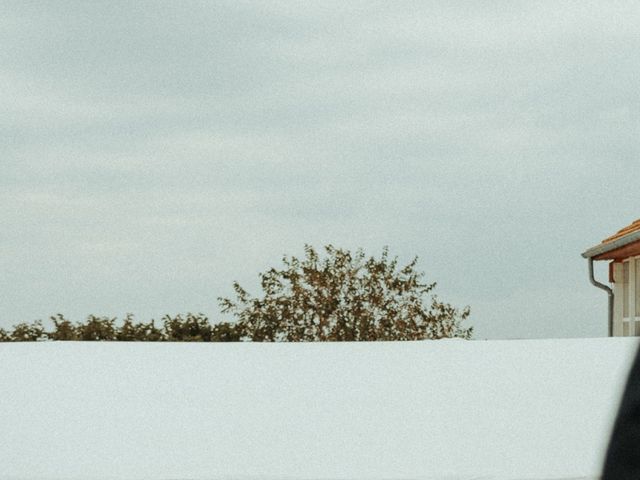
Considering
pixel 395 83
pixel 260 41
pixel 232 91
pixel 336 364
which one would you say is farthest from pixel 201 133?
pixel 336 364

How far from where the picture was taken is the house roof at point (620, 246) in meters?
9.47

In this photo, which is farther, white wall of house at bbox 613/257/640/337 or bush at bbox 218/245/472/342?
bush at bbox 218/245/472/342

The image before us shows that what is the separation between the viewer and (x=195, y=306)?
9.88 meters

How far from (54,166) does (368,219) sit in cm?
459

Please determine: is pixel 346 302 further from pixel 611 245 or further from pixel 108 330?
pixel 108 330

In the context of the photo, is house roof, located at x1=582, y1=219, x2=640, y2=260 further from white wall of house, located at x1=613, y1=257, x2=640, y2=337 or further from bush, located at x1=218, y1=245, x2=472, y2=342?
bush, located at x1=218, y1=245, x2=472, y2=342

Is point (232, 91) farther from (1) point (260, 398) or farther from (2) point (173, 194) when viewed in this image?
(1) point (260, 398)

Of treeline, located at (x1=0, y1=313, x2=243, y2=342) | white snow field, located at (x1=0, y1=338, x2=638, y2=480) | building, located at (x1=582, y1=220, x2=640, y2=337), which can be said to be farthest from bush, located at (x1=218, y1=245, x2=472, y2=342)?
white snow field, located at (x1=0, y1=338, x2=638, y2=480)

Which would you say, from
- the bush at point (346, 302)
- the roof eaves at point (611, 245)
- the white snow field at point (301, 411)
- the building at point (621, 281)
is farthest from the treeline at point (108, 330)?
the white snow field at point (301, 411)

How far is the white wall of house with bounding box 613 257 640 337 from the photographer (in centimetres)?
1087

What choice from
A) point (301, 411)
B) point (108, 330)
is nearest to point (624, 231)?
point (108, 330)

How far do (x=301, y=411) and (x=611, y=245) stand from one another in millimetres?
7419

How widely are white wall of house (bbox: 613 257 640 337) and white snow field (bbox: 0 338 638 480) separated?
7615 millimetres

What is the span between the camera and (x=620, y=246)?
10.0 meters
